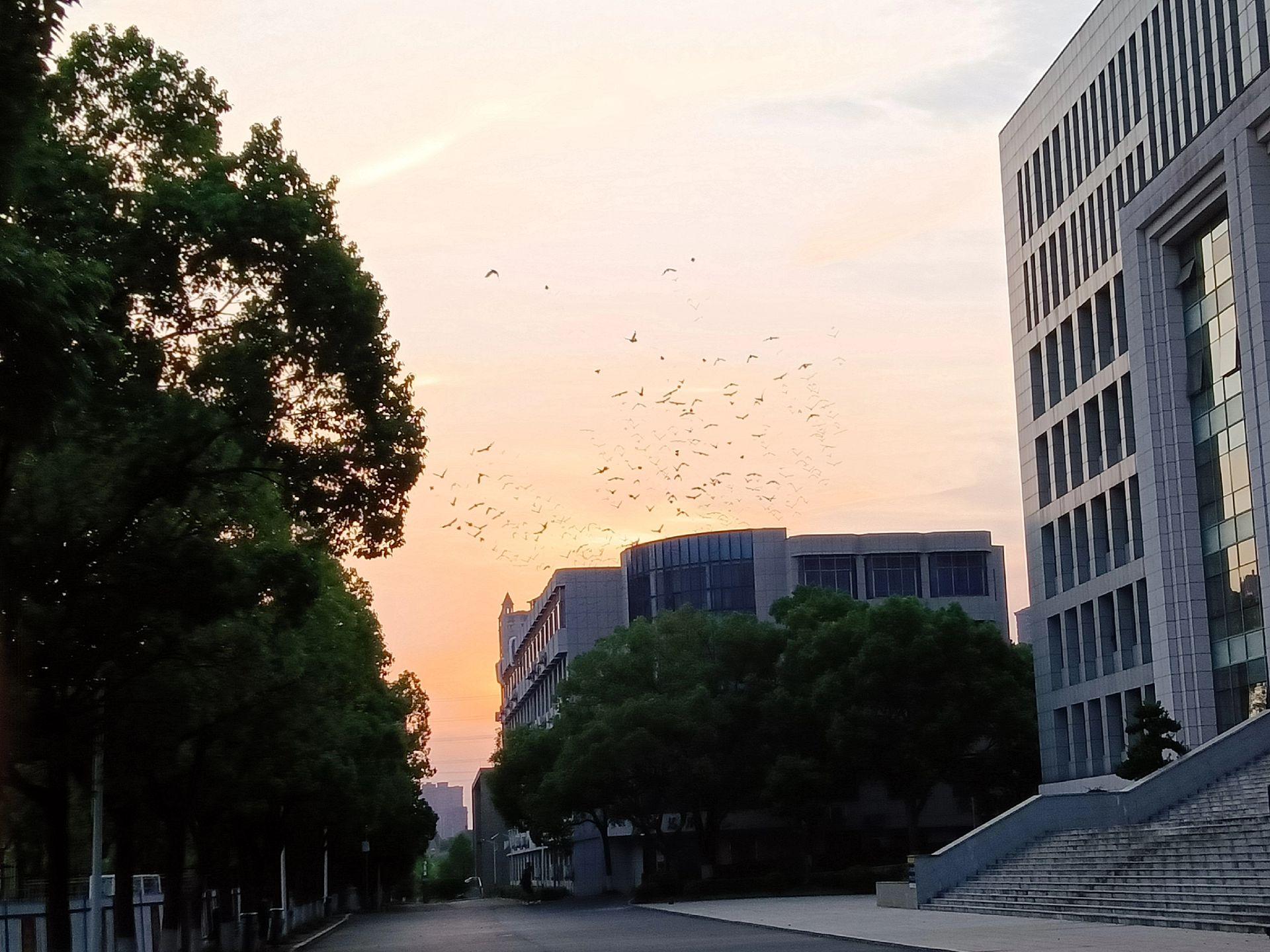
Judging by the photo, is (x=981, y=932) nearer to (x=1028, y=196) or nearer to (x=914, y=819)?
(x=914, y=819)

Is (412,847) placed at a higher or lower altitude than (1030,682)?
lower

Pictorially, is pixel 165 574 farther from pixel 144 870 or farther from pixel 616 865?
pixel 616 865

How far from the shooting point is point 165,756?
2752cm

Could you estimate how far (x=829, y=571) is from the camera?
101438 millimetres

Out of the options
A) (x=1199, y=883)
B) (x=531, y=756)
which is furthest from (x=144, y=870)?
(x=1199, y=883)

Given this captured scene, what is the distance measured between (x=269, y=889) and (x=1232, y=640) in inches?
1319

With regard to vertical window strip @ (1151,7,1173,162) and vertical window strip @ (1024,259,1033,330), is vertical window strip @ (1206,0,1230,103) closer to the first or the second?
vertical window strip @ (1151,7,1173,162)

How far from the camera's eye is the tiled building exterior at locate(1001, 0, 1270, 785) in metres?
45.4

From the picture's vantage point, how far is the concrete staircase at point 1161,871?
26.5 meters

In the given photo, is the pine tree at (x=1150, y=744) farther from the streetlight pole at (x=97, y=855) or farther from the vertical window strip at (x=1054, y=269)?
the streetlight pole at (x=97, y=855)

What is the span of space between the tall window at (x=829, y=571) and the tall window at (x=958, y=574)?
5.30 m

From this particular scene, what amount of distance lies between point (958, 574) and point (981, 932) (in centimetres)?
7645

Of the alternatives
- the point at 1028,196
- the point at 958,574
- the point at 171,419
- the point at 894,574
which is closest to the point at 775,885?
the point at 1028,196

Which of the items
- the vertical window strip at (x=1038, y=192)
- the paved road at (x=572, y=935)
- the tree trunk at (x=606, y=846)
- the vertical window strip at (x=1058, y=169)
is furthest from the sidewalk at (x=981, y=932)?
the tree trunk at (x=606, y=846)
